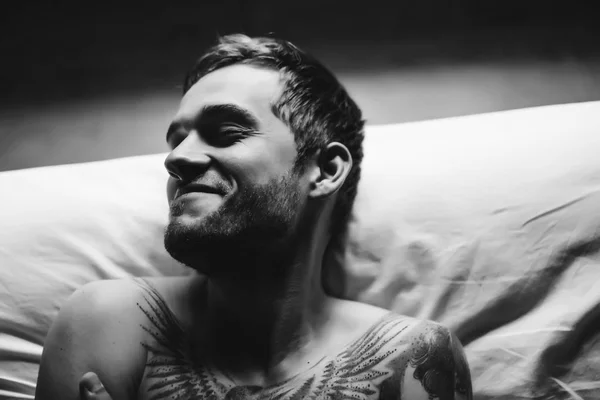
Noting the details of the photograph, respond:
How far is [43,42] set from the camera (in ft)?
4.50

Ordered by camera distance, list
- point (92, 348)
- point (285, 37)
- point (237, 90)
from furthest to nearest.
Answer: point (285, 37) < point (237, 90) < point (92, 348)


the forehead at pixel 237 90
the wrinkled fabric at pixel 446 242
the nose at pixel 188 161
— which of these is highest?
the forehead at pixel 237 90

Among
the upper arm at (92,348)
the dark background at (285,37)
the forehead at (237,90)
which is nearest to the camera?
the upper arm at (92,348)

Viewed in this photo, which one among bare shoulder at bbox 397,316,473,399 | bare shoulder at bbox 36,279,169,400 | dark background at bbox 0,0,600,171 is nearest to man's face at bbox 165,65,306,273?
bare shoulder at bbox 36,279,169,400

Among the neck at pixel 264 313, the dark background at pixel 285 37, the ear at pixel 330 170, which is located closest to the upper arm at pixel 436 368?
the neck at pixel 264 313

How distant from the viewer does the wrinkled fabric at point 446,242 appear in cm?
96

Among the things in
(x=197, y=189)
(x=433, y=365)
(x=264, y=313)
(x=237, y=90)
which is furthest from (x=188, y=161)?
(x=433, y=365)

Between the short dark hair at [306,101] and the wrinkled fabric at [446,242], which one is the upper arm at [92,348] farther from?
the short dark hair at [306,101]

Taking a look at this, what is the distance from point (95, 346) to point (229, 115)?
399 mm

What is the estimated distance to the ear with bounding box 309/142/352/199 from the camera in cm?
96

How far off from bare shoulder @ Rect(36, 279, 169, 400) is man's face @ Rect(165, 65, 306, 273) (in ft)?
0.43

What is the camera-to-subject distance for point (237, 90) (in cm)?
97

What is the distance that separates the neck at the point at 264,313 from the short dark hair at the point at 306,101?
5.7 inches

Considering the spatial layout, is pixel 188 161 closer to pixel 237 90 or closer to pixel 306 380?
pixel 237 90
